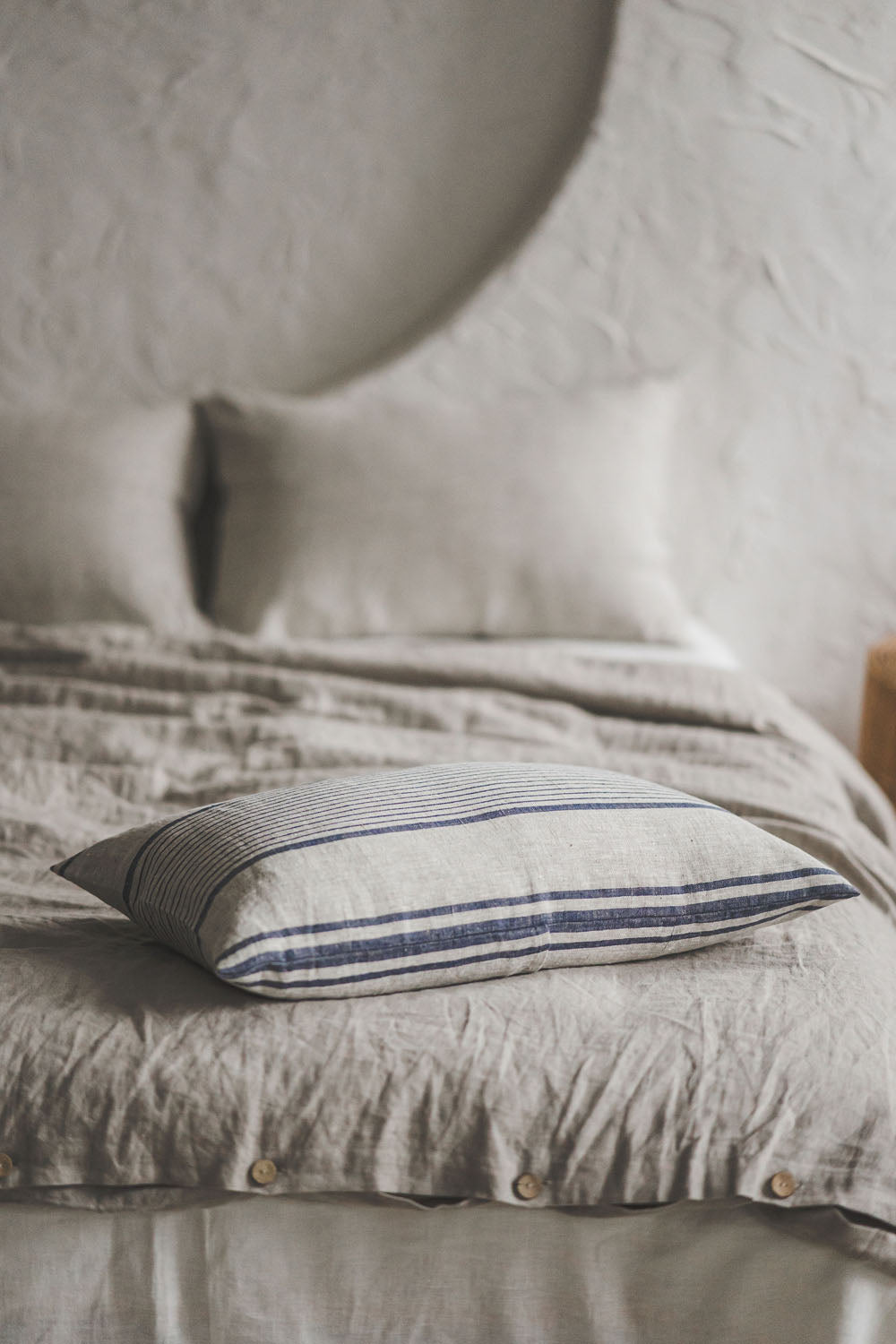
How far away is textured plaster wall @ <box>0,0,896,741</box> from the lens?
212cm

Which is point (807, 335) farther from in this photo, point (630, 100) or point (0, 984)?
point (0, 984)

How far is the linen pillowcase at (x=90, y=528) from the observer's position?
1.87 metres

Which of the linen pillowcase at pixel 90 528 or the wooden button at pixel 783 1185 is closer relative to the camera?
the wooden button at pixel 783 1185

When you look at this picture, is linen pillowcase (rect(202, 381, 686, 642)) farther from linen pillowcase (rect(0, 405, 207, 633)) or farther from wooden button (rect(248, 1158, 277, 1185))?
wooden button (rect(248, 1158, 277, 1185))

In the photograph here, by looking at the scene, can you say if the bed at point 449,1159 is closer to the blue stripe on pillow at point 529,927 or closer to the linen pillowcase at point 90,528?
the blue stripe on pillow at point 529,927

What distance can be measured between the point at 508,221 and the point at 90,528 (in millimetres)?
980

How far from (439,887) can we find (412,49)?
1858 millimetres

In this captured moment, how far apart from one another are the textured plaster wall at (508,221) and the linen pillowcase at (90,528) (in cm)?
33

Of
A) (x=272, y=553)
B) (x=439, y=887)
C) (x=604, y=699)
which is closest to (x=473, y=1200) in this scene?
(x=439, y=887)

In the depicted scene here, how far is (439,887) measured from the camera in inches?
32.7

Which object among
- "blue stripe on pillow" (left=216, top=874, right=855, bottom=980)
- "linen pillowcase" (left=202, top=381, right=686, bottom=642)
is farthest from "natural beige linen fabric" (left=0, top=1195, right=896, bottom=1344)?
"linen pillowcase" (left=202, top=381, right=686, bottom=642)

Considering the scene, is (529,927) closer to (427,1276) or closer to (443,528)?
(427,1276)

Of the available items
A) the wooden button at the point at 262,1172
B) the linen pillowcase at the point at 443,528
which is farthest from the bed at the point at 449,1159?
the linen pillowcase at the point at 443,528

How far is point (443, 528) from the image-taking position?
1872 millimetres
